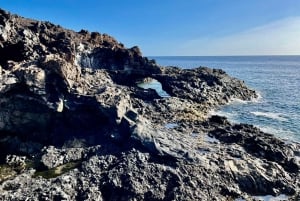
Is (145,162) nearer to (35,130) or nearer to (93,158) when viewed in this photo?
(93,158)

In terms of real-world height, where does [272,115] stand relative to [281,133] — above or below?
below

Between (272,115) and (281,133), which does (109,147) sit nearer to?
(281,133)

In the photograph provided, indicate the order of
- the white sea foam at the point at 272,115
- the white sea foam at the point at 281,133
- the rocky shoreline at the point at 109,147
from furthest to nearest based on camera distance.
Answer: the white sea foam at the point at 272,115
the white sea foam at the point at 281,133
the rocky shoreline at the point at 109,147

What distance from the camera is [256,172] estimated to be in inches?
1481

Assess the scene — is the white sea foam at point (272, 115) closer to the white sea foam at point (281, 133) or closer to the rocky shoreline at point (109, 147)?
the white sea foam at point (281, 133)

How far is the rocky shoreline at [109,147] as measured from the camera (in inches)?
1377

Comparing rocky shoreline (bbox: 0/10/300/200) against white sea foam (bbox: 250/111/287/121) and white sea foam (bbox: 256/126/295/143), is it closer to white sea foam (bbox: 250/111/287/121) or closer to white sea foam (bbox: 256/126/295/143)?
white sea foam (bbox: 256/126/295/143)

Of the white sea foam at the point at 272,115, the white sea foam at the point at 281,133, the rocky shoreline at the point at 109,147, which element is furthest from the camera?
the white sea foam at the point at 272,115

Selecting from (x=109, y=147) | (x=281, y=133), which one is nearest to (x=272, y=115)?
(x=281, y=133)

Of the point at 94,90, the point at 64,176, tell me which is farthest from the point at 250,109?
the point at 64,176

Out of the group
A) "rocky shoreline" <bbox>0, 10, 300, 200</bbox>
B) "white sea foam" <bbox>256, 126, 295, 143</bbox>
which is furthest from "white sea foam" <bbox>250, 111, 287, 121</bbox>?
"rocky shoreline" <bbox>0, 10, 300, 200</bbox>

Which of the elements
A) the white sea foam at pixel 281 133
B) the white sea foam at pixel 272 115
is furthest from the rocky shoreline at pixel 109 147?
the white sea foam at pixel 272 115

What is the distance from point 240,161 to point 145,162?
11.4m

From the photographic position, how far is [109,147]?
140ft
